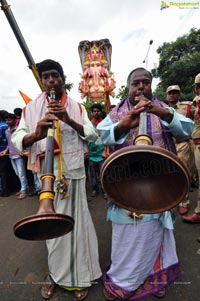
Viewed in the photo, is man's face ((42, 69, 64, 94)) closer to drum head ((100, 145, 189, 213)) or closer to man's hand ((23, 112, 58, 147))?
man's hand ((23, 112, 58, 147))

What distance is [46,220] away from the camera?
3.31 feet

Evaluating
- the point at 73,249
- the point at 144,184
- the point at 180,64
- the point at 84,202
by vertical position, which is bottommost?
the point at 73,249

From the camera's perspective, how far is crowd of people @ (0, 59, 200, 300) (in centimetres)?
156

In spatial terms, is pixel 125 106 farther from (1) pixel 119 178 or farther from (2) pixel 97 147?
(2) pixel 97 147

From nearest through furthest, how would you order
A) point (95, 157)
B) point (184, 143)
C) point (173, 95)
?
point (184, 143) < point (173, 95) < point (95, 157)

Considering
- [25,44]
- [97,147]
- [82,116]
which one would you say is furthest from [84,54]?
[82,116]

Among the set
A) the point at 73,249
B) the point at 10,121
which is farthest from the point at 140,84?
the point at 10,121

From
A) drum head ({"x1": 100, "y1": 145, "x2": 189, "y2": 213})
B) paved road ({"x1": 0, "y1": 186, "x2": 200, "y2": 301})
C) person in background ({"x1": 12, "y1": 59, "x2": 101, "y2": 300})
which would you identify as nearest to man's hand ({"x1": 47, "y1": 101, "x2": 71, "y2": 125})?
person in background ({"x1": 12, "y1": 59, "x2": 101, "y2": 300})

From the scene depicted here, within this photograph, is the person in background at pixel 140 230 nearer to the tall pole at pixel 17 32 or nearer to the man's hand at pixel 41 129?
the man's hand at pixel 41 129

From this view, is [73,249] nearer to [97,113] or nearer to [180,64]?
[97,113]

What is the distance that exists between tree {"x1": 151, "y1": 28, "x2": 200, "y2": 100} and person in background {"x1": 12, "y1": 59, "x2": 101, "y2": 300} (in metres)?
15.3

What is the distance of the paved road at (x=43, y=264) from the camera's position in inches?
72.1

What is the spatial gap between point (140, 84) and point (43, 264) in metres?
2.35

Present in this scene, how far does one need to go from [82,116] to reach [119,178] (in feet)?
3.01
